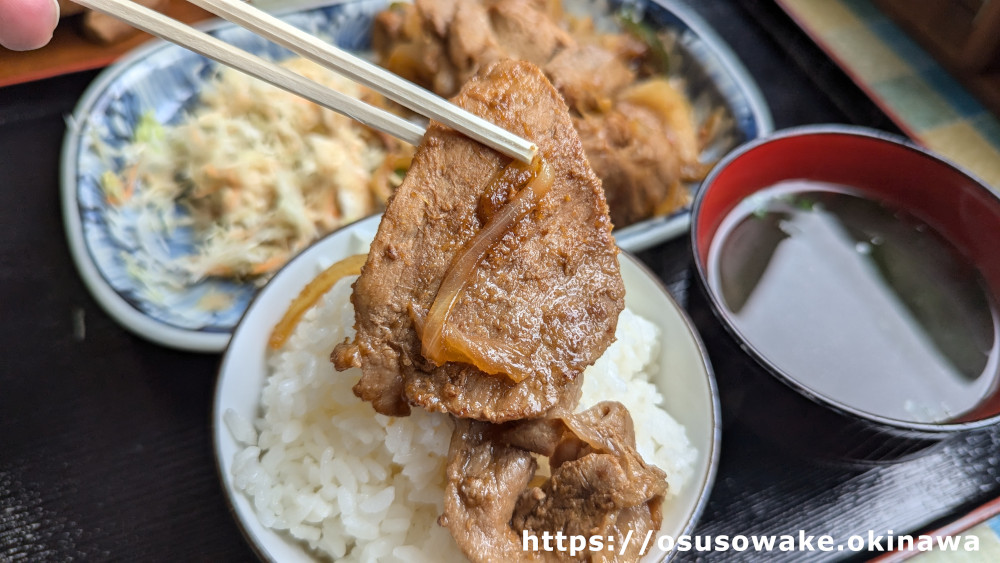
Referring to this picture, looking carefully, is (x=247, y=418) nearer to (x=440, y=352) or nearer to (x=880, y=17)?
(x=440, y=352)

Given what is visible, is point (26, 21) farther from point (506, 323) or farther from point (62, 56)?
point (62, 56)

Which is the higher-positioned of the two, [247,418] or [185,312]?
[247,418]

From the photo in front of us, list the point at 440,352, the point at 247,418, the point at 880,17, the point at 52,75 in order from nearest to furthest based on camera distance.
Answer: the point at 440,352 < the point at 247,418 < the point at 52,75 < the point at 880,17

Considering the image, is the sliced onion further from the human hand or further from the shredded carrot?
the human hand

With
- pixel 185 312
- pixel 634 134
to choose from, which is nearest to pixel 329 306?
pixel 185 312

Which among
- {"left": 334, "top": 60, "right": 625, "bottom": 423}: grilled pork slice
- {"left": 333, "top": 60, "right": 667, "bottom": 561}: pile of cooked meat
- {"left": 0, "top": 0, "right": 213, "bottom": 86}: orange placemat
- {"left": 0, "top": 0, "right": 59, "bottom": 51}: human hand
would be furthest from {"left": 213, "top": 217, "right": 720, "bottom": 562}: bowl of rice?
{"left": 0, "top": 0, "right": 213, "bottom": 86}: orange placemat

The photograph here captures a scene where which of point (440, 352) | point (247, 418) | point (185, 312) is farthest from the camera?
point (185, 312)

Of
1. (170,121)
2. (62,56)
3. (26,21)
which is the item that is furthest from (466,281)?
(62,56)
